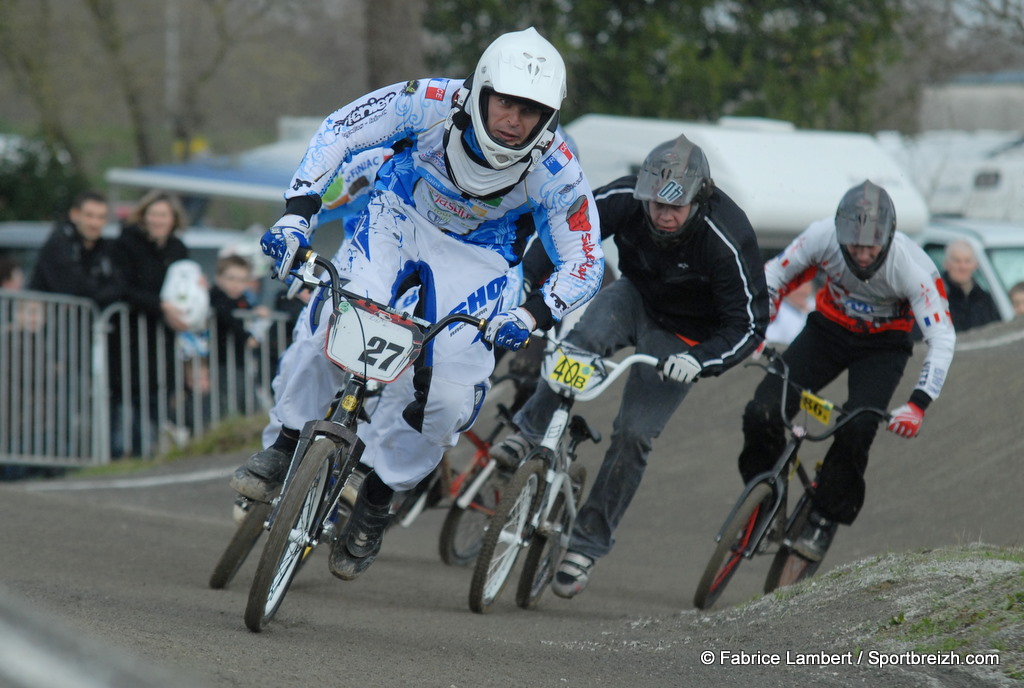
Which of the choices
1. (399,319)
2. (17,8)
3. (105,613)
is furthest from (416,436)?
(17,8)

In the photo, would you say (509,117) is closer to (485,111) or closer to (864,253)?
(485,111)

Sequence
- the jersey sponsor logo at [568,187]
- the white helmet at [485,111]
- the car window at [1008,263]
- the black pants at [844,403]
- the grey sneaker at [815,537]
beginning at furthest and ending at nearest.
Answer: the car window at [1008,263]
the grey sneaker at [815,537]
the black pants at [844,403]
the jersey sponsor logo at [568,187]
the white helmet at [485,111]

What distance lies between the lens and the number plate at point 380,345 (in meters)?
4.91

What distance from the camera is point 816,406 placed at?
6.70 meters

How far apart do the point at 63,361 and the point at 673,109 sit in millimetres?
9182

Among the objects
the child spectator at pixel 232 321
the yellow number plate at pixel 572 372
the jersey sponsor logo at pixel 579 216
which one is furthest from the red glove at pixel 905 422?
the child spectator at pixel 232 321

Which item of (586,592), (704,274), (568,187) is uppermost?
(568,187)

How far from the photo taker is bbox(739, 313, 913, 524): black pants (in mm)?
6770

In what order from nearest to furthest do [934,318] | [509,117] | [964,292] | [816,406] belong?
[509,117] < [934,318] < [816,406] < [964,292]

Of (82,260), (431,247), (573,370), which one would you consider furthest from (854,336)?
(82,260)

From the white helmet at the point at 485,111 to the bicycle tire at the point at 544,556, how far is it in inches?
71.8

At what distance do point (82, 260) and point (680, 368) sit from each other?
6847mm

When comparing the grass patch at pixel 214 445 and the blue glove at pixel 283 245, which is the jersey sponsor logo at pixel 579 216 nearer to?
the blue glove at pixel 283 245

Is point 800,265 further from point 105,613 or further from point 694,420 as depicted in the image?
point 105,613
